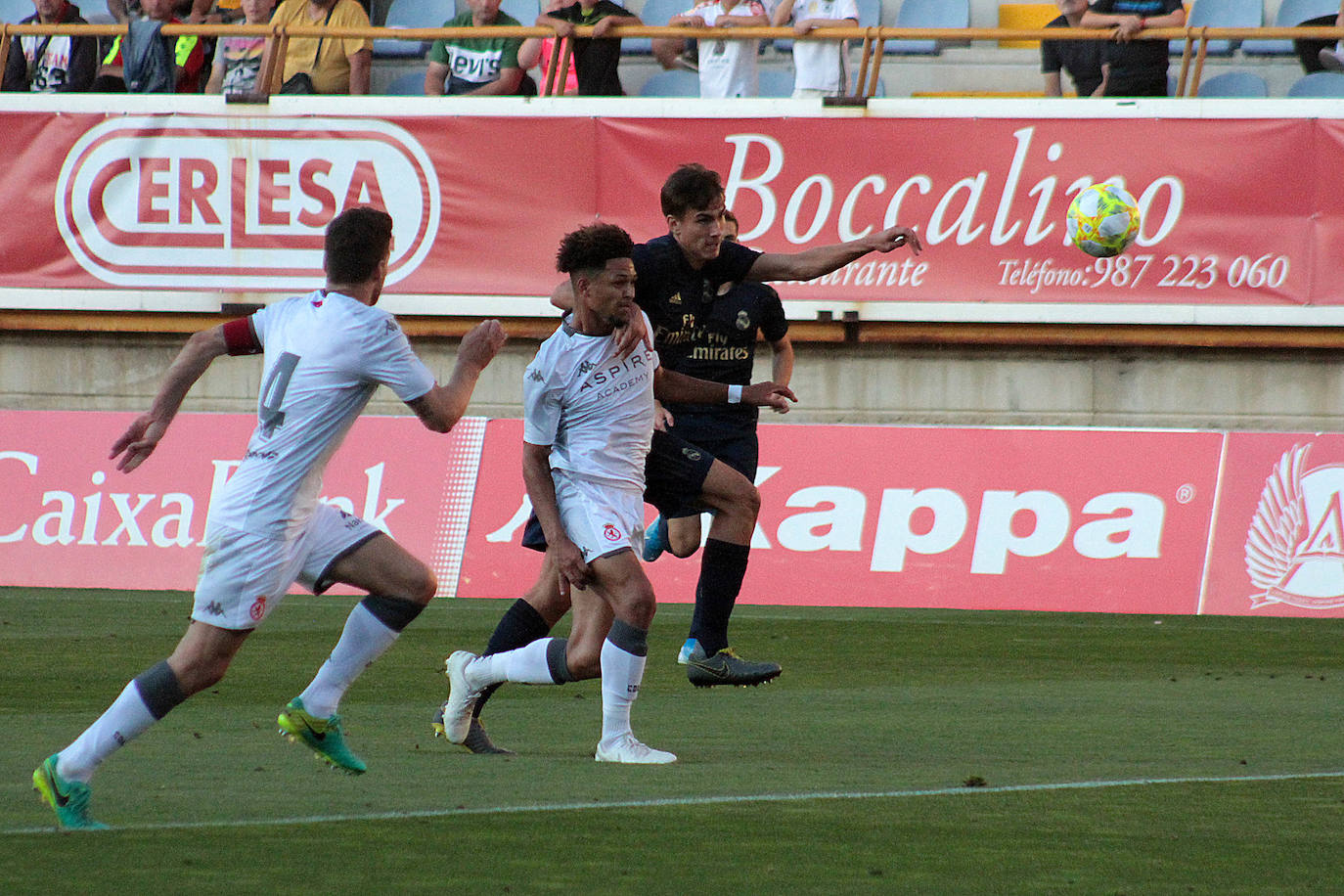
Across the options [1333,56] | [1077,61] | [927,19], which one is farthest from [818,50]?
[1333,56]

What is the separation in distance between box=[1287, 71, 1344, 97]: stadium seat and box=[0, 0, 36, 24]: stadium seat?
11.5 meters

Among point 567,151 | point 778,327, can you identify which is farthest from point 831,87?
point 778,327

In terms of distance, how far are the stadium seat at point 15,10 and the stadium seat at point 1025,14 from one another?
9.19 meters

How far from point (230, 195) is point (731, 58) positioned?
432 centimetres

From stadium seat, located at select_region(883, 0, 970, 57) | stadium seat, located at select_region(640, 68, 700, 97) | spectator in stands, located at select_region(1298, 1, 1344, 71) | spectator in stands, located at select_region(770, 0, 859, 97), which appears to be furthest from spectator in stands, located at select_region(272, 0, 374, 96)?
spectator in stands, located at select_region(1298, 1, 1344, 71)

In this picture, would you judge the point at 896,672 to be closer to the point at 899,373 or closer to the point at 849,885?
the point at 849,885

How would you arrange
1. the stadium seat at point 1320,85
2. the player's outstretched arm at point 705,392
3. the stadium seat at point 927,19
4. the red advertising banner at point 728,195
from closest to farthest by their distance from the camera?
the player's outstretched arm at point 705,392, the red advertising banner at point 728,195, the stadium seat at point 1320,85, the stadium seat at point 927,19

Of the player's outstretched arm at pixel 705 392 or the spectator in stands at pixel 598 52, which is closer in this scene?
the player's outstretched arm at pixel 705 392

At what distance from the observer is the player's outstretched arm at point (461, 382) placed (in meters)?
5.00

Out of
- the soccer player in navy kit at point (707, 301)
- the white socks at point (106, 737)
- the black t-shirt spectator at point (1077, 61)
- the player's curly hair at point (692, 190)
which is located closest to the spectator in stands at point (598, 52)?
the black t-shirt spectator at point (1077, 61)

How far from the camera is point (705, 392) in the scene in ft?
25.9

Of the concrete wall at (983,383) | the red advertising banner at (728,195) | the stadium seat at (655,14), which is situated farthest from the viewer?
the stadium seat at (655,14)

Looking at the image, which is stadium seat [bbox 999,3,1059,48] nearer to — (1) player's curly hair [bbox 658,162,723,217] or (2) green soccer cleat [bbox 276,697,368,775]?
(1) player's curly hair [bbox 658,162,723,217]

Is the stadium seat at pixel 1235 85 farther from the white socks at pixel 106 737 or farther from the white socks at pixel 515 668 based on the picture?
the white socks at pixel 106 737
